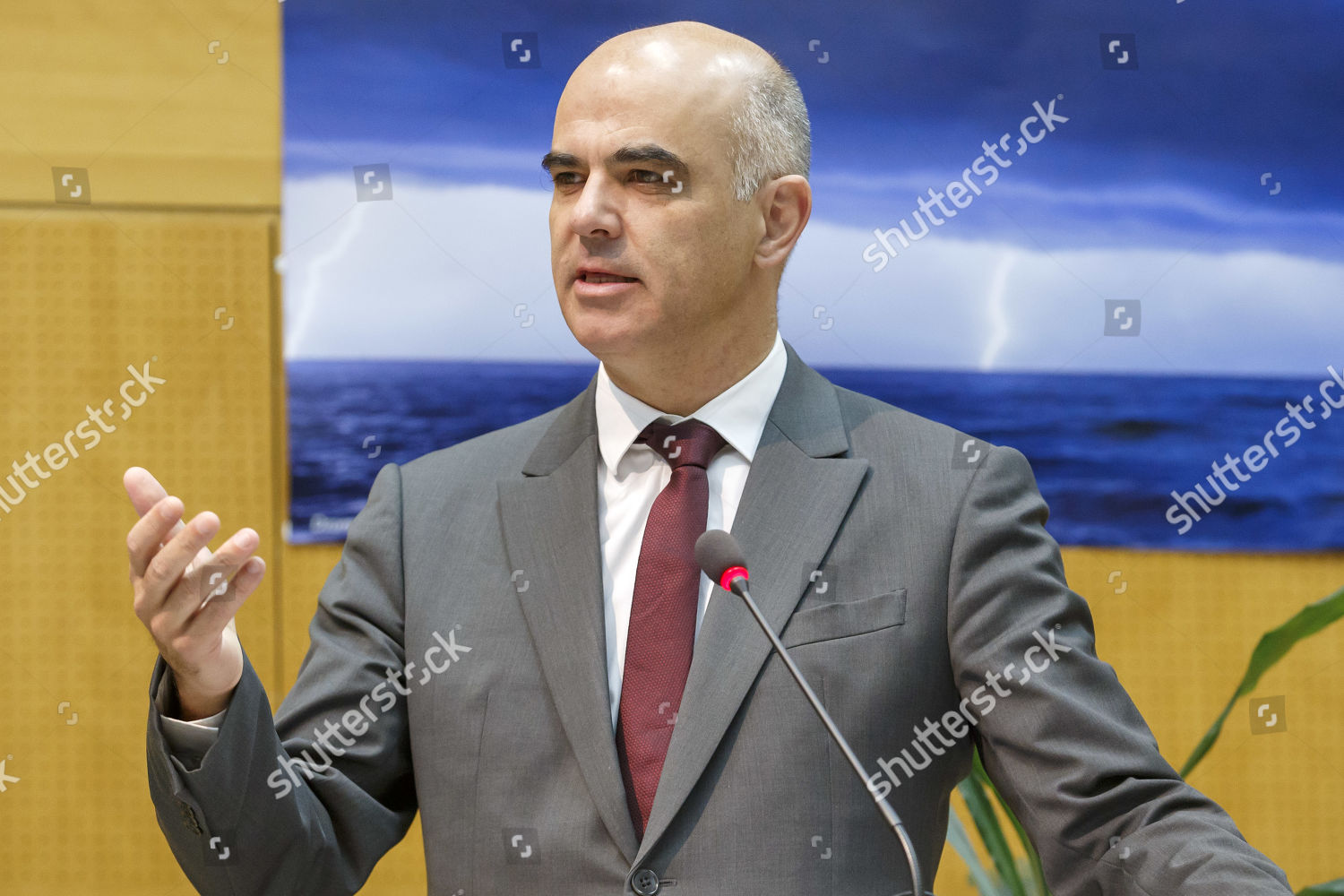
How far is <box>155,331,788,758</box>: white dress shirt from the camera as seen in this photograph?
1.38 meters

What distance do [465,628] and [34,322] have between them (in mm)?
1570

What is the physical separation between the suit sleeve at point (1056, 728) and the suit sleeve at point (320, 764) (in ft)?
2.10

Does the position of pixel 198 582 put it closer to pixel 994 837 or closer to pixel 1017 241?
pixel 994 837

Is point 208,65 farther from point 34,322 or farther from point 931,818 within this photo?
point 931,818

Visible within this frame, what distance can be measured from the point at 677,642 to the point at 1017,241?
1.60 metres

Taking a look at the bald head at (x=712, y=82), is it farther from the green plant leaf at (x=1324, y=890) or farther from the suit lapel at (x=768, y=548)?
the green plant leaf at (x=1324, y=890)

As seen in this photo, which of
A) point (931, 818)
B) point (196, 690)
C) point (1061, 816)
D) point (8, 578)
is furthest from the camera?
point (8, 578)

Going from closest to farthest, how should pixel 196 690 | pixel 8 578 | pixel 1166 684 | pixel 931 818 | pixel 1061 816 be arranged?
pixel 196 690 < pixel 1061 816 < pixel 931 818 < pixel 8 578 < pixel 1166 684


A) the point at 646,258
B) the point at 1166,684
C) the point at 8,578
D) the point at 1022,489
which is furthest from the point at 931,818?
the point at 8,578

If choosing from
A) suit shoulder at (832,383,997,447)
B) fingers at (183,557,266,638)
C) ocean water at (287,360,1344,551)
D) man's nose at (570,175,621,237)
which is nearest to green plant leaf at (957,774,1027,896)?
ocean water at (287,360,1344,551)

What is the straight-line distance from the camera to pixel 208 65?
248 cm

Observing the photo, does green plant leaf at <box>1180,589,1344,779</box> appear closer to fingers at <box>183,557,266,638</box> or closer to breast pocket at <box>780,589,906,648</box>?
breast pocket at <box>780,589,906,648</box>

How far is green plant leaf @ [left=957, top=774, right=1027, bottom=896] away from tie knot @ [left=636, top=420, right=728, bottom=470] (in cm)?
116

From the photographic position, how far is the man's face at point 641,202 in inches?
53.8
